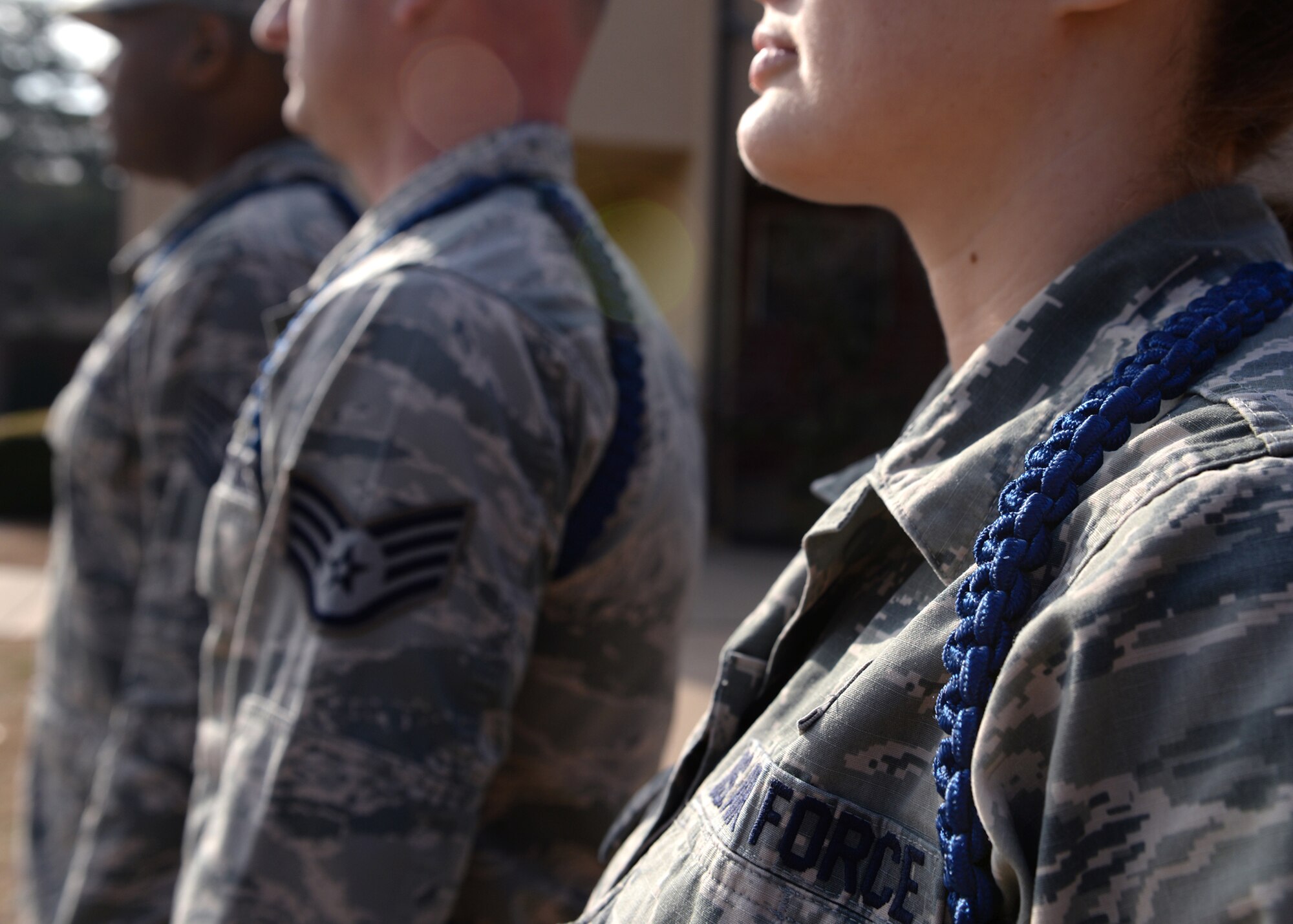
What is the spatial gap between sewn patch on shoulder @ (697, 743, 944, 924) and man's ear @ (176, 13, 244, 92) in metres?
2.63

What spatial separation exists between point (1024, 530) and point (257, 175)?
2546 millimetres

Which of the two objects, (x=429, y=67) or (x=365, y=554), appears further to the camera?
(x=429, y=67)

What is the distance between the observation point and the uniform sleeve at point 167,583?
2.10 metres

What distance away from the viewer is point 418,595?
151cm

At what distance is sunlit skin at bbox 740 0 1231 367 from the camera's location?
974 millimetres

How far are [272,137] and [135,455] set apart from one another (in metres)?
0.98

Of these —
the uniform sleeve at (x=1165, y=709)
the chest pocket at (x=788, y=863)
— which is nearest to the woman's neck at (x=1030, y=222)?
the uniform sleeve at (x=1165, y=709)

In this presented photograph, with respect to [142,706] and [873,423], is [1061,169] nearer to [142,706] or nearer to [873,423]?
[142,706]

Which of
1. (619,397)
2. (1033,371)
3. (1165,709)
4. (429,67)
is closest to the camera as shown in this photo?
(1165,709)

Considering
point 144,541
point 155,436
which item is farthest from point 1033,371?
point 144,541

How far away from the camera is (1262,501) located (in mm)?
667

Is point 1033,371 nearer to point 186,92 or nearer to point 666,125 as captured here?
point 186,92

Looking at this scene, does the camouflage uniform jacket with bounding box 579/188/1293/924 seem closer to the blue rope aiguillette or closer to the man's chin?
the blue rope aiguillette

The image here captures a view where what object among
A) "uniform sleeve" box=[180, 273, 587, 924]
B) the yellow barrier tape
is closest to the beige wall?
the yellow barrier tape
